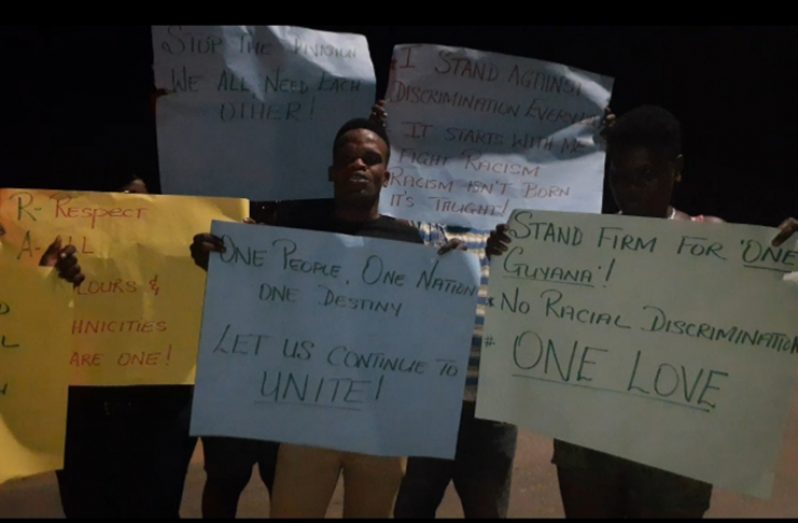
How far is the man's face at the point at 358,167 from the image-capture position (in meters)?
2.51

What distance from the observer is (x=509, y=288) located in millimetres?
2480

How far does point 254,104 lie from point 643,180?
4.30 feet

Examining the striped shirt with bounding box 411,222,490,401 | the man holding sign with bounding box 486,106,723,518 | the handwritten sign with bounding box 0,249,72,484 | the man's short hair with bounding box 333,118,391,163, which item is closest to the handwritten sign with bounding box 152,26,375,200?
the man's short hair with bounding box 333,118,391,163

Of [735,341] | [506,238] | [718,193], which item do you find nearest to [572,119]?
[506,238]

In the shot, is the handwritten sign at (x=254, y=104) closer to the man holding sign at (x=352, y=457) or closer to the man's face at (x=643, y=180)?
the man holding sign at (x=352, y=457)

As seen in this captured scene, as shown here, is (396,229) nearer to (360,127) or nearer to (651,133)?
(360,127)

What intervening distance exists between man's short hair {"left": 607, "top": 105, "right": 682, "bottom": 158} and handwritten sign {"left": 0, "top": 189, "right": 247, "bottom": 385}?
1222 mm

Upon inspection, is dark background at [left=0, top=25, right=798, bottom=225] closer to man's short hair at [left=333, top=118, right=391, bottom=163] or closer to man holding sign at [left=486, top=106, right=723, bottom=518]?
man's short hair at [left=333, top=118, right=391, bottom=163]

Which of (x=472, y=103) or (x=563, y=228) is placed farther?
(x=472, y=103)

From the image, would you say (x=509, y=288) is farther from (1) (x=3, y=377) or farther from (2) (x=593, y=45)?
(2) (x=593, y=45)

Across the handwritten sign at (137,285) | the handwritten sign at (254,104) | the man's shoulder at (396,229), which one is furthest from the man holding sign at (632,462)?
the handwritten sign at (137,285)

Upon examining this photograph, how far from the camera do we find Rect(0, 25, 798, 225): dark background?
3.00 m

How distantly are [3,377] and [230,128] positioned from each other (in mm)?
1068

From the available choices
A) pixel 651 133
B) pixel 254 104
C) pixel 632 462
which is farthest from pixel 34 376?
pixel 651 133
